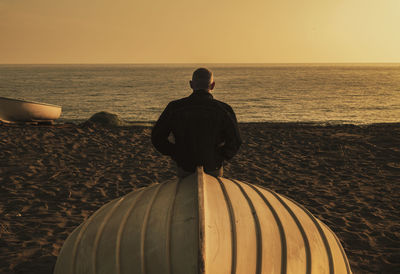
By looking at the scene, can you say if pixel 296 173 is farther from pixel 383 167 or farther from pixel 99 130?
pixel 99 130

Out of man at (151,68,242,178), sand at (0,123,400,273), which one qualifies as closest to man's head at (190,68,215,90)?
man at (151,68,242,178)

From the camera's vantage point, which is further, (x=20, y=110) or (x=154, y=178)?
(x=20, y=110)

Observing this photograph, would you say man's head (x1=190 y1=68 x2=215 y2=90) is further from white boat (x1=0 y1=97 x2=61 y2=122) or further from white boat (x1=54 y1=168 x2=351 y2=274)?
white boat (x1=0 y1=97 x2=61 y2=122)

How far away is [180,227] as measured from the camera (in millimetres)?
2480

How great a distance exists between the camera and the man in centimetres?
317

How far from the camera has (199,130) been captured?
10.4 feet

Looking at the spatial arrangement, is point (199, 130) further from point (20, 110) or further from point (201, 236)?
point (20, 110)

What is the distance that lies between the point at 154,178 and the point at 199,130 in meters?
6.27

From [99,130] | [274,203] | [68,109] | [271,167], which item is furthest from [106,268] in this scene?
[68,109]

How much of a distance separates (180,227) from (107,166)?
818 cm

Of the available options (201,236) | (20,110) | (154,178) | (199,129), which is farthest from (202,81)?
(20,110)

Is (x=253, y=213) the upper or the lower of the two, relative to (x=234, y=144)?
lower

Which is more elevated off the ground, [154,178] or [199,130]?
[199,130]

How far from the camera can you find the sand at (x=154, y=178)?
18.6ft
